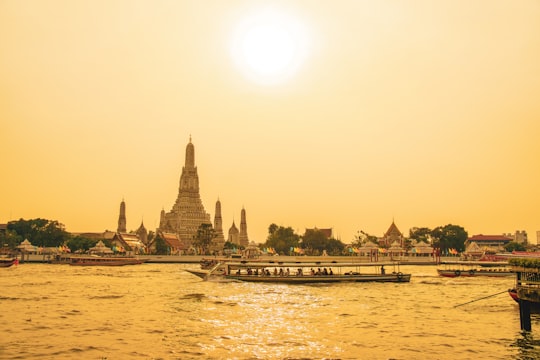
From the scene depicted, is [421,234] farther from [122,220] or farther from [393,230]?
[122,220]

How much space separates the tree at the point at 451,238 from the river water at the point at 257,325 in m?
95.0

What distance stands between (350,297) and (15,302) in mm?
25119

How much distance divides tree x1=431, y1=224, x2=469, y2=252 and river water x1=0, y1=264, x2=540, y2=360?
9495cm

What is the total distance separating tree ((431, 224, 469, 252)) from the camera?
138 metres

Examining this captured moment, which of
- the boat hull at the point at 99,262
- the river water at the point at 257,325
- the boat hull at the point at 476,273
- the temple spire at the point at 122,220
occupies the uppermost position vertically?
the temple spire at the point at 122,220

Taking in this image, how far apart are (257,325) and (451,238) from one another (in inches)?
4673

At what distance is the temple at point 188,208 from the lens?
555 ft

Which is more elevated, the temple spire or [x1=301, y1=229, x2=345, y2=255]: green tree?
the temple spire

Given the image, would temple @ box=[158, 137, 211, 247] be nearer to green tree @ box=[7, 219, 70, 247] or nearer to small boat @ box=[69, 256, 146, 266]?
green tree @ box=[7, 219, 70, 247]

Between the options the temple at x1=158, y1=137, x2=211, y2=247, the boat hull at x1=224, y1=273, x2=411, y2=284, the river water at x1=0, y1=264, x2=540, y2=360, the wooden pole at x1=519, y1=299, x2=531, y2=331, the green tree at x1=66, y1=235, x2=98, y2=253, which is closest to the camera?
the river water at x1=0, y1=264, x2=540, y2=360

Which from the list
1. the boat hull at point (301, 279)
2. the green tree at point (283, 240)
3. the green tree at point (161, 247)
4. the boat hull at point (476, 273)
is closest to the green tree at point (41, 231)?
the green tree at point (161, 247)

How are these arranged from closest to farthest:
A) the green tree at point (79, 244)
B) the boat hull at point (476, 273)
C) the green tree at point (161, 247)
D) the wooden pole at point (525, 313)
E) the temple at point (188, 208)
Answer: the wooden pole at point (525, 313), the boat hull at point (476, 273), the green tree at point (79, 244), the green tree at point (161, 247), the temple at point (188, 208)

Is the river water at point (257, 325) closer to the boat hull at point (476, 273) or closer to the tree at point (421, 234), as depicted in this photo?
the boat hull at point (476, 273)

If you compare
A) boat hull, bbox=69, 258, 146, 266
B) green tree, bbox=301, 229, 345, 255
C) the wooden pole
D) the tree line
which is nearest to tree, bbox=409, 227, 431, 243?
the tree line
